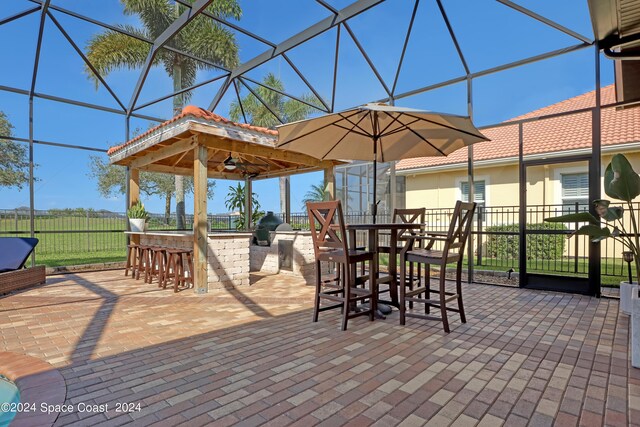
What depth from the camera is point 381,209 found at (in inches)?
392

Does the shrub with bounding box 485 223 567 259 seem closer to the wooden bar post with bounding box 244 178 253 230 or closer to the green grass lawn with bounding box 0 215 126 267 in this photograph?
the wooden bar post with bounding box 244 178 253 230

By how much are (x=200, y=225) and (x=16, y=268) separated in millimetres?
3044

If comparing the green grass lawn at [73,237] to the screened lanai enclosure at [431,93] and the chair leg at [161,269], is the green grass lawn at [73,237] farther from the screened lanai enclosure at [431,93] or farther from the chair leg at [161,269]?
the chair leg at [161,269]

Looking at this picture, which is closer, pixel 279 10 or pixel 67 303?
pixel 67 303

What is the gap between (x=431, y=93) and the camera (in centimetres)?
655

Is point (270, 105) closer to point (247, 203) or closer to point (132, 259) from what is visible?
point (247, 203)

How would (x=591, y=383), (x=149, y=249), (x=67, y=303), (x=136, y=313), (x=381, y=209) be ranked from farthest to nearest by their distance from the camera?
(x=381, y=209)
(x=149, y=249)
(x=67, y=303)
(x=136, y=313)
(x=591, y=383)

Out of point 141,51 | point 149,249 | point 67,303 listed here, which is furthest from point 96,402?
point 141,51

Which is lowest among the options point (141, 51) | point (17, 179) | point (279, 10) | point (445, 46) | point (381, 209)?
point (381, 209)

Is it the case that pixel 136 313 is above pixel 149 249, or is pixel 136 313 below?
below

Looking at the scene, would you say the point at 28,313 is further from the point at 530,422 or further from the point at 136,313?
the point at 530,422

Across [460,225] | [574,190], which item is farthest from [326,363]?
[574,190]

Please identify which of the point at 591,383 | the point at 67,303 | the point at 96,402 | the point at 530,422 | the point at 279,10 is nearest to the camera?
the point at 530,422

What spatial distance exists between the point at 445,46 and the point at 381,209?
4.80 meters
